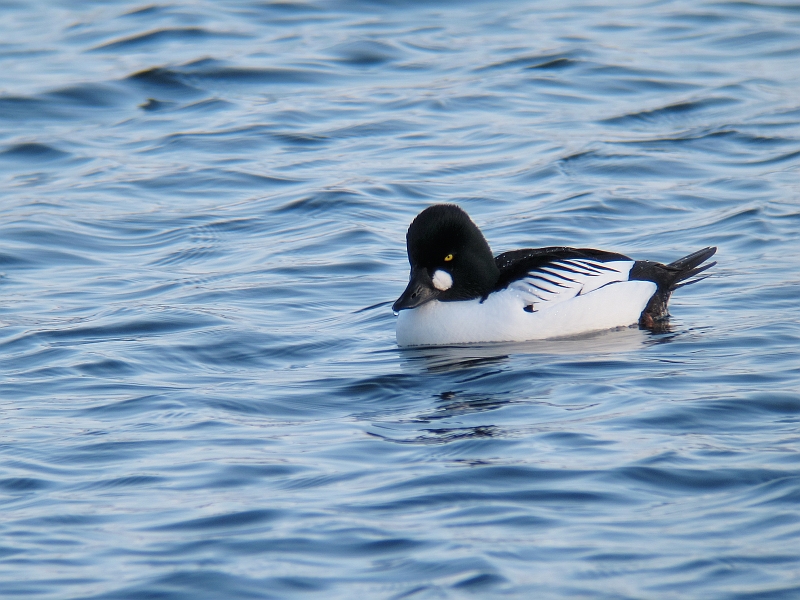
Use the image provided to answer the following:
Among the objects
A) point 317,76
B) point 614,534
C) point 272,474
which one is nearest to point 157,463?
point 272,474

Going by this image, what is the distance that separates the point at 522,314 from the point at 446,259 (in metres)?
0.58

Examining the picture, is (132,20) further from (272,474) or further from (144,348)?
(272,474)

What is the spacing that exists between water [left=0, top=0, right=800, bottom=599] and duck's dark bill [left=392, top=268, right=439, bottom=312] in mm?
344

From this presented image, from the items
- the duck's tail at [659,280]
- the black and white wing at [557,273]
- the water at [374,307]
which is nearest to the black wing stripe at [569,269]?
the black and white wing at [557,273]

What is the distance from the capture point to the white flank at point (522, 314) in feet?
25.9

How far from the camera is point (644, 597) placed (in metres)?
4.40

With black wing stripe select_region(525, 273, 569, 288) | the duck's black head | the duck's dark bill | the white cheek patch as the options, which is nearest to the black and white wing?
black wing stripe select_region(525, 273, 569, 288)

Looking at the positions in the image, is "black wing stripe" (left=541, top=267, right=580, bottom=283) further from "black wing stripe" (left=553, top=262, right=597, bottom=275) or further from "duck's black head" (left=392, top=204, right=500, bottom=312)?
"duck's black head" (left=392, top=204, right=500, bottom=312)

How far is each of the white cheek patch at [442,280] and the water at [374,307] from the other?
45cm

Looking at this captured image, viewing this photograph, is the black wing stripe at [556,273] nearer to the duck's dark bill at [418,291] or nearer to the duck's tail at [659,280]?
the duck's tail at [659,280]

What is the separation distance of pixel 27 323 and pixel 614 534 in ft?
16.0

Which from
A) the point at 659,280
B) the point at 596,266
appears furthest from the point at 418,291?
the point at 659,280

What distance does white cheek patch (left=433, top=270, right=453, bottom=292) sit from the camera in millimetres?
7953

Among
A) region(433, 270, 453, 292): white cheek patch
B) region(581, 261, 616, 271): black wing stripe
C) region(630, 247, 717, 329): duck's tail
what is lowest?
region(630, 247, 717, 329): duck's tail
